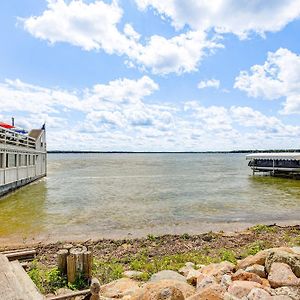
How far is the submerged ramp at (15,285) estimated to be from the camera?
4.65 m

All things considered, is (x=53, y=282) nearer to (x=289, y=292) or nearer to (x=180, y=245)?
(x=289, y=292)

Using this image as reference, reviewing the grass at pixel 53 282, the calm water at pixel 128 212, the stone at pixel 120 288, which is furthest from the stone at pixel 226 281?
the calm water at pixel 128 212

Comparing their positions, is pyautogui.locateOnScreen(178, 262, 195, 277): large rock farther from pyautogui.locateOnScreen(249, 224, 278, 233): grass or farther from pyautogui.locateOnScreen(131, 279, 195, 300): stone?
pyautogui.locateOnScreen(249, 224, 278, 233): grass

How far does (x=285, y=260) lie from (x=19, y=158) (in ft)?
91.5

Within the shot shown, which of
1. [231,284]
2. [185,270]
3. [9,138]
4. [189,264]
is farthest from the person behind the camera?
[9,138]

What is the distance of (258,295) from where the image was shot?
4707 millimetres

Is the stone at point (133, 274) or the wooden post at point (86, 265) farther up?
the wooden post at point (86, 265)

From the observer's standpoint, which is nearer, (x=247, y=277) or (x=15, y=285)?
(x=15, y=285)

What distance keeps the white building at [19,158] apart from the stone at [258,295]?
2237cm

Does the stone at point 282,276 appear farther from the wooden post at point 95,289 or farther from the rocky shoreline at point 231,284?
the wooden post at point 95,289

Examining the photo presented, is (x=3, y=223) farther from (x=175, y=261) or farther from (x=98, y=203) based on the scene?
(x=175, y=261)

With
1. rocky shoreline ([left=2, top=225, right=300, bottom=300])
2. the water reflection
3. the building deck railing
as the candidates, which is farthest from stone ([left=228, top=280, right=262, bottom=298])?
the building deck railing

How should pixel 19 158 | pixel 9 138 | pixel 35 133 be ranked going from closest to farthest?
pixel 9 138 < pixel 19 158 < pixel 35 133

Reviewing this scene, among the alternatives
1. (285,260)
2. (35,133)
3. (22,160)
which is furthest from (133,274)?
(35,133)
